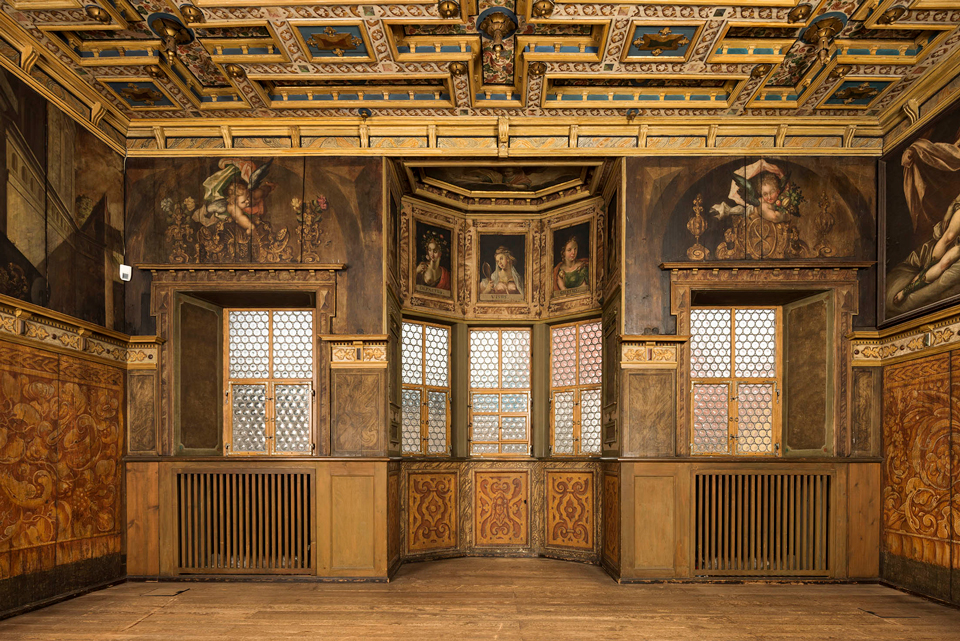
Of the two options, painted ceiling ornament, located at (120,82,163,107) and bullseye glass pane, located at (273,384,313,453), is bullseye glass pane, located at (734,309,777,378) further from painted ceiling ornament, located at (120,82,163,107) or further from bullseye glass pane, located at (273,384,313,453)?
painted ceiling ornament, located at (120,82,163,107)

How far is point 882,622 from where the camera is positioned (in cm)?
563

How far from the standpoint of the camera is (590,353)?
8.80 metres

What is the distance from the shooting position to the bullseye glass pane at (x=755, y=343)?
25.9 feet

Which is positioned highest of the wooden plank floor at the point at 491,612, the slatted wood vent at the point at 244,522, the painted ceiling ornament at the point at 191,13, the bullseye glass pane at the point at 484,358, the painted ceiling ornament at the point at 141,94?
the painted ceiling ornament at the point at 191,13

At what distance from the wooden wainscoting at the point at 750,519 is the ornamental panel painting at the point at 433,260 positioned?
143 inches

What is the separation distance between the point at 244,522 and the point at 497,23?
233 inches

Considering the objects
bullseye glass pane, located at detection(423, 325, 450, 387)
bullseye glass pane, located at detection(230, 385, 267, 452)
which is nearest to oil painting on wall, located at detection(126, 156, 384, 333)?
bullseye glass pane, located at detection(230, 385, 267, 452)

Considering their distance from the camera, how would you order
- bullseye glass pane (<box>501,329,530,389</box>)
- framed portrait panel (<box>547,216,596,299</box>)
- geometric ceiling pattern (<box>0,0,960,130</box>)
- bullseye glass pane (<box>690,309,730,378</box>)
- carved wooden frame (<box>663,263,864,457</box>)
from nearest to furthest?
geometric ceiling pattern (<box>0,0,960,130</box>), carved wooden frame (<box>663,263,864,457</box>), bullseye glass pane (<box>690,309,730,378</box>), framed portrait panel (<box>547,216,596,299</box>), bullseye glass pane (<box>501,329,530,389</box>)

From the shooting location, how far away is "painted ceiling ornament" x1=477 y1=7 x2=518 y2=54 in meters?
5.75

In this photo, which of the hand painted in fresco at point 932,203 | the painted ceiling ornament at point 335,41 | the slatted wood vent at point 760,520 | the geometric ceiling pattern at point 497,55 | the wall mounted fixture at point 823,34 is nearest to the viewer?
the geometric ceiling pattern at point 497,55

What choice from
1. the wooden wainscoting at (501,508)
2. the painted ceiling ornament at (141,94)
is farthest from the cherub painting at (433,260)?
the painted ceiling ornament at (141,94)

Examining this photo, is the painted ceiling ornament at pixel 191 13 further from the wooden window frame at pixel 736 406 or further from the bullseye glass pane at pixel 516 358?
the wooden window frame at pixel 736 406

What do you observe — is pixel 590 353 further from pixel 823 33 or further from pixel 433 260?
pixel 823 33

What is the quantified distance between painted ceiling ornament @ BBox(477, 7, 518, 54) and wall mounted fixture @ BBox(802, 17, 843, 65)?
2749 millimetres
